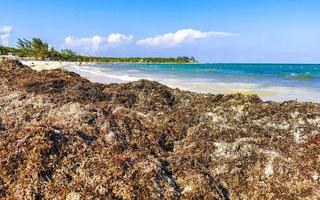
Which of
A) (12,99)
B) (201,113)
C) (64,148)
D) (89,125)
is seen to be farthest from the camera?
(12,99)

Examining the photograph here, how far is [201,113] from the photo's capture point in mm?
6184

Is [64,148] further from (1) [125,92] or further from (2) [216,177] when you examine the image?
(1) [125,92]

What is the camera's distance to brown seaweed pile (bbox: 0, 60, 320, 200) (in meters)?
4.33

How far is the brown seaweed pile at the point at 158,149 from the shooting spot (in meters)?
4.33

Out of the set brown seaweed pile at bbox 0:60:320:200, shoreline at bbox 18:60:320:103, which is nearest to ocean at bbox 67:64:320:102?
shoreline at bbox 18:60:320:103

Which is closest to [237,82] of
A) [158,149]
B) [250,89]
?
[250,89]

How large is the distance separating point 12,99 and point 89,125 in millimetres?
1913

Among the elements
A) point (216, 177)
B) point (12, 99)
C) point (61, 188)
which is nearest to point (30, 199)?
point (61, 188)

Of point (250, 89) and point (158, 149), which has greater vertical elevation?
point (158, 149)

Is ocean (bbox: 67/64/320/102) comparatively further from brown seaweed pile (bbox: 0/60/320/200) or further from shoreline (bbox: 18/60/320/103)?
brown seaweed pile (bbox: 0/60/320/200)

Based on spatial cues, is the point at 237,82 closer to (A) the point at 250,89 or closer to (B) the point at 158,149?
(A) the point at 250,89

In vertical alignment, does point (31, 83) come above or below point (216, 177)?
above

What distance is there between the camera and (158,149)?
5.23 m

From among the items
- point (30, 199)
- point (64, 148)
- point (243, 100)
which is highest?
point (243, 100)
